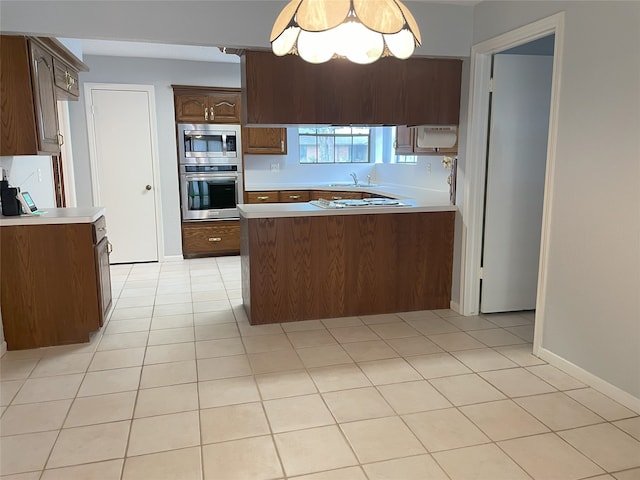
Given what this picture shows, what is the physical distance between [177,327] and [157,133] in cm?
294

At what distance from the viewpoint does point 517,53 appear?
380 centimetres

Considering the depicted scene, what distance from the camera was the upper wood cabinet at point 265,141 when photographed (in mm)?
6082

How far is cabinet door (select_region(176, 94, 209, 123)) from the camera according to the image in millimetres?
5672

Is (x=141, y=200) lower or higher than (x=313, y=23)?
lower

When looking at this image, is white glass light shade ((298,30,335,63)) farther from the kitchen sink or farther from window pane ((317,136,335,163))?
window pane ((317,136,335,163))

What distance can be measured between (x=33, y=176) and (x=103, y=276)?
112 cm

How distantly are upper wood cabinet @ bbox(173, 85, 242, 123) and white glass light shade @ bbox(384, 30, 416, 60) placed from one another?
4.26m

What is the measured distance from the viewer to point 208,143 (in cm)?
580

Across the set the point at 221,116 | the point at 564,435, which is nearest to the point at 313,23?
the point at 564,435

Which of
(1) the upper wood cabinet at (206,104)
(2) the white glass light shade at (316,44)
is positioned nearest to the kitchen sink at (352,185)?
(1) the upper wood cabinet at (206,104)

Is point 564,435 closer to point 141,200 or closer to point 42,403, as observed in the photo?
point 42,403

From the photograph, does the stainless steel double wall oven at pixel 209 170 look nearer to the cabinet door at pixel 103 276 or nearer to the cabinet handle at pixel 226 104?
the cabinet handle at pixel 226 104

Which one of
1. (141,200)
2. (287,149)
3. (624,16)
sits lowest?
(141,200)

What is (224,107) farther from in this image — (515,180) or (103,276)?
(515,180)
